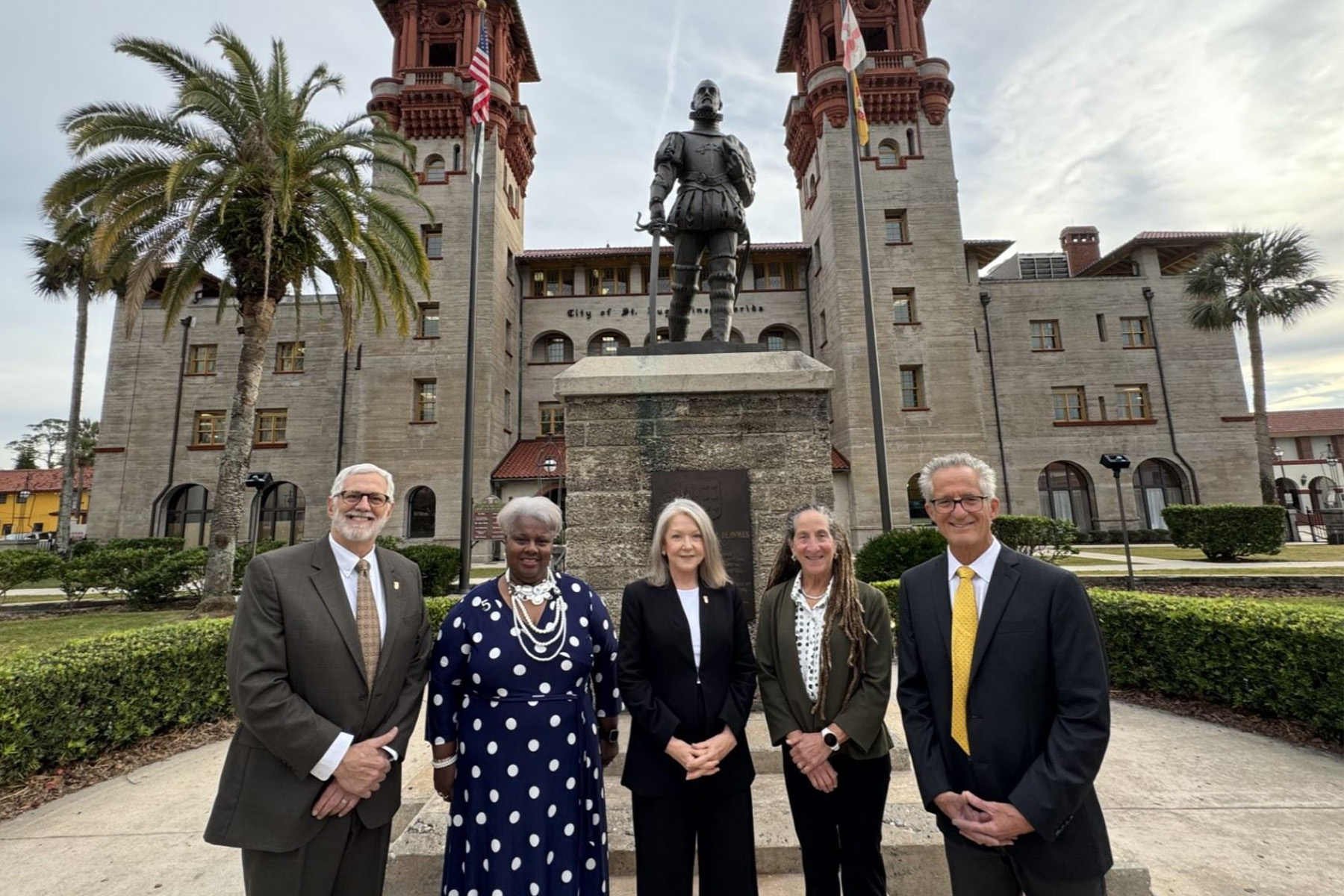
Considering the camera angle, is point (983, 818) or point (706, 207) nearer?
point (983, 818)

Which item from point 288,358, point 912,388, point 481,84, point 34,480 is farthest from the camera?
point 34,480

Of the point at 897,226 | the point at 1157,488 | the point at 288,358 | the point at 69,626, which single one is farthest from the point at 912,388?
the point at 288,358

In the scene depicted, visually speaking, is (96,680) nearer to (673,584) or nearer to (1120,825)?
(673,584)

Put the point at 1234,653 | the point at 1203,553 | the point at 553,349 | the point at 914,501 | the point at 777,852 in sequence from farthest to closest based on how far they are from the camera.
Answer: the point at 553,349 < the point at 914,501 < the point at 1203,553 < the point at 1234,653 < the point at 777,852

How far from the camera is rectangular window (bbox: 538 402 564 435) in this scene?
27.6 m

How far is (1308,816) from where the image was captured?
160 inches

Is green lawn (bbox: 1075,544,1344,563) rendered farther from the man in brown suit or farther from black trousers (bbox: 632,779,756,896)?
the man in brown suit

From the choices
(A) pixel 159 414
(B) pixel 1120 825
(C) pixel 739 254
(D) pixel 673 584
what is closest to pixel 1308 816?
(B) pixel 1120 825

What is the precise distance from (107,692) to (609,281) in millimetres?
25899

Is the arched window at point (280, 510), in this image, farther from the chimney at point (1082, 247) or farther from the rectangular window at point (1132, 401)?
the chimney at point (1082, 247)

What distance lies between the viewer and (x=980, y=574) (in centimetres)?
238

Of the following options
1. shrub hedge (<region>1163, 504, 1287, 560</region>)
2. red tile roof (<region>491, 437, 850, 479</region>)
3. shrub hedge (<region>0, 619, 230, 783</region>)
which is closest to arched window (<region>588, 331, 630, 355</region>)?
red tile roof (<region>491, 437, 850, 479</region>)

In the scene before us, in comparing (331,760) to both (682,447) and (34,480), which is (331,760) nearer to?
(682,447)

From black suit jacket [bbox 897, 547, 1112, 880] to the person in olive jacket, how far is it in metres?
0.35
